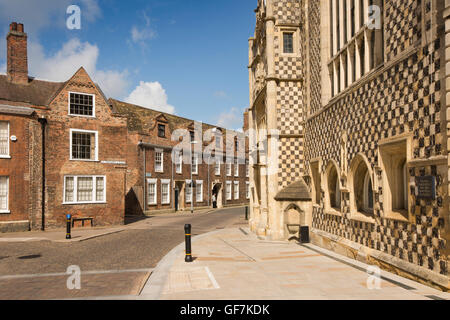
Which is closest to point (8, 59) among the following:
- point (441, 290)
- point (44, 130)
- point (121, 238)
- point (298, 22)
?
point (44, 130)

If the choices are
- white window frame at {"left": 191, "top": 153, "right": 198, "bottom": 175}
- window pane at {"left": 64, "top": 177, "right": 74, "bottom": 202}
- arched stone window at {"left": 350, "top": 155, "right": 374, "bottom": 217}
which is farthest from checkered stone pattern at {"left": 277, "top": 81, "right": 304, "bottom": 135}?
white window frame at {"left": 191, "top": 153, "right": 198, "bottom": 175}

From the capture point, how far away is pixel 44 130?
862 inches

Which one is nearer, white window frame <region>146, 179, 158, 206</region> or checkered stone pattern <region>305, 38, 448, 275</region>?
checkered stone pattern <region>305, 38, 448, 275</region>

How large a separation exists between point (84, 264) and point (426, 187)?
30.9ft

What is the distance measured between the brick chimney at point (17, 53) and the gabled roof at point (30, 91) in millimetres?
494

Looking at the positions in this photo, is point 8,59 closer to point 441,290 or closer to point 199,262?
point 199,262

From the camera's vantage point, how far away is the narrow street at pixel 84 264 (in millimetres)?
8047

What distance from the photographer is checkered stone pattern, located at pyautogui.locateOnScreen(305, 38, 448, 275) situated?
720 cm

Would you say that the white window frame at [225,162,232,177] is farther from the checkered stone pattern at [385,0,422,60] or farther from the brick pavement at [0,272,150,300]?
the checkered stone pattern at [385,0,422,60]

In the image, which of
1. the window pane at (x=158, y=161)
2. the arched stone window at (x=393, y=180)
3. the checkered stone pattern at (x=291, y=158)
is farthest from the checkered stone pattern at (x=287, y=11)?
the window pane at (x=158, y=161)

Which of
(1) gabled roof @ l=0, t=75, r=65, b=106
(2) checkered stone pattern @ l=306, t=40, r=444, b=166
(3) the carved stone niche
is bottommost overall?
(3) the carved stone niche

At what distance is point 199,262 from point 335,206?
5652 mm

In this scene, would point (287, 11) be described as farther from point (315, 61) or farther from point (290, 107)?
point (290, 107)

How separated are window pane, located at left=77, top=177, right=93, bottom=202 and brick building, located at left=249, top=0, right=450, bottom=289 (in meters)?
10.5
